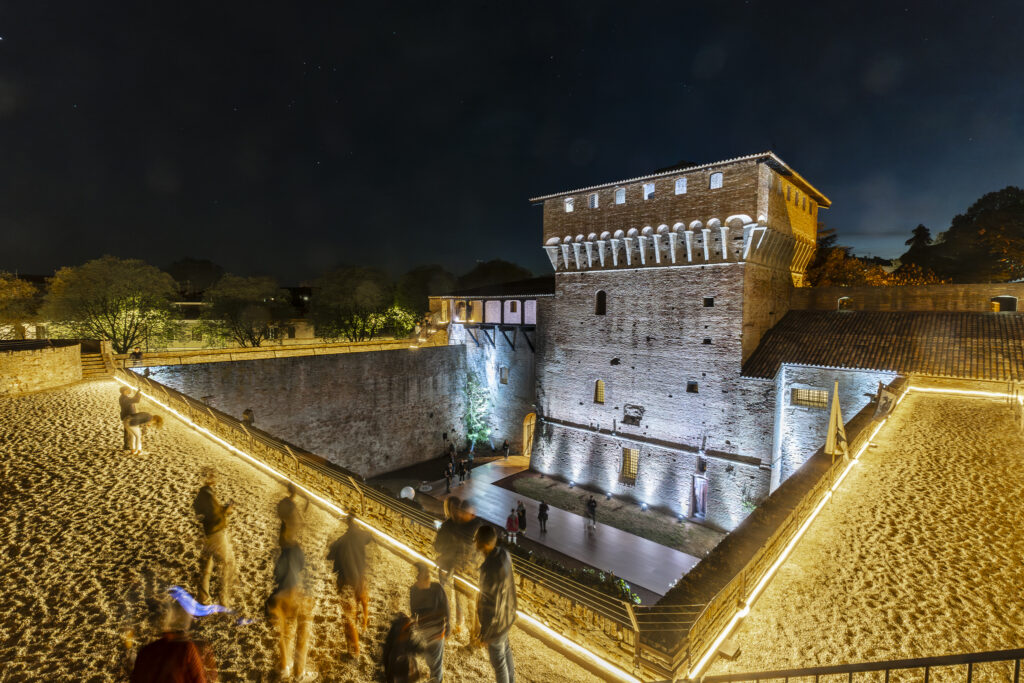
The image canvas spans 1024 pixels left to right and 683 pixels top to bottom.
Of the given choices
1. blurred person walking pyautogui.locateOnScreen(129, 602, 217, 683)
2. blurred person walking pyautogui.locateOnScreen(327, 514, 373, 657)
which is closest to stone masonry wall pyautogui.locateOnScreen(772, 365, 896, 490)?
blurred person walking pyautogui.locateOnScreen(327, 514, 373, 657)

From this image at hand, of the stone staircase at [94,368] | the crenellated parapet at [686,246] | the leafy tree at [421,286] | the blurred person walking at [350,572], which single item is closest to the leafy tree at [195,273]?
the leafy tree at [421,286]

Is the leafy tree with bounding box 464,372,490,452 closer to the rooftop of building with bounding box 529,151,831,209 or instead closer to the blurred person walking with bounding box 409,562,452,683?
the rooftop of building with bounding box 529,151,831,209

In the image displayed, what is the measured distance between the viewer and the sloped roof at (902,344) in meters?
12.7

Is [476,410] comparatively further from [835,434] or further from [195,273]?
[195,273]

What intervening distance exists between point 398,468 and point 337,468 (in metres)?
15.8

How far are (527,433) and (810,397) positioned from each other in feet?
41.6

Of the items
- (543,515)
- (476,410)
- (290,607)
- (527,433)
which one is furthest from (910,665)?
(476,410)

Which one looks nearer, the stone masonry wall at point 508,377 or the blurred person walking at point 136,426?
the blurred person walking at point 136,426

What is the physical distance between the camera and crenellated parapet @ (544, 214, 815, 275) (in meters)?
15.3

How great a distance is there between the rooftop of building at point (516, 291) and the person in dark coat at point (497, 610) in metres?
18.3

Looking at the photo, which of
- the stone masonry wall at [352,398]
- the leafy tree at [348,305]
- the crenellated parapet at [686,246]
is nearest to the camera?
the crenellated parapet at [686,246]

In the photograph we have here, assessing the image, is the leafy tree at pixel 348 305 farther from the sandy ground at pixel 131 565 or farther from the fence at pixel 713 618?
the fence at pixel 713 618

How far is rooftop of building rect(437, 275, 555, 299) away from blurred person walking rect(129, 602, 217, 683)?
19.3 metres

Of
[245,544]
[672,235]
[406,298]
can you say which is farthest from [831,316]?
[406,298]
